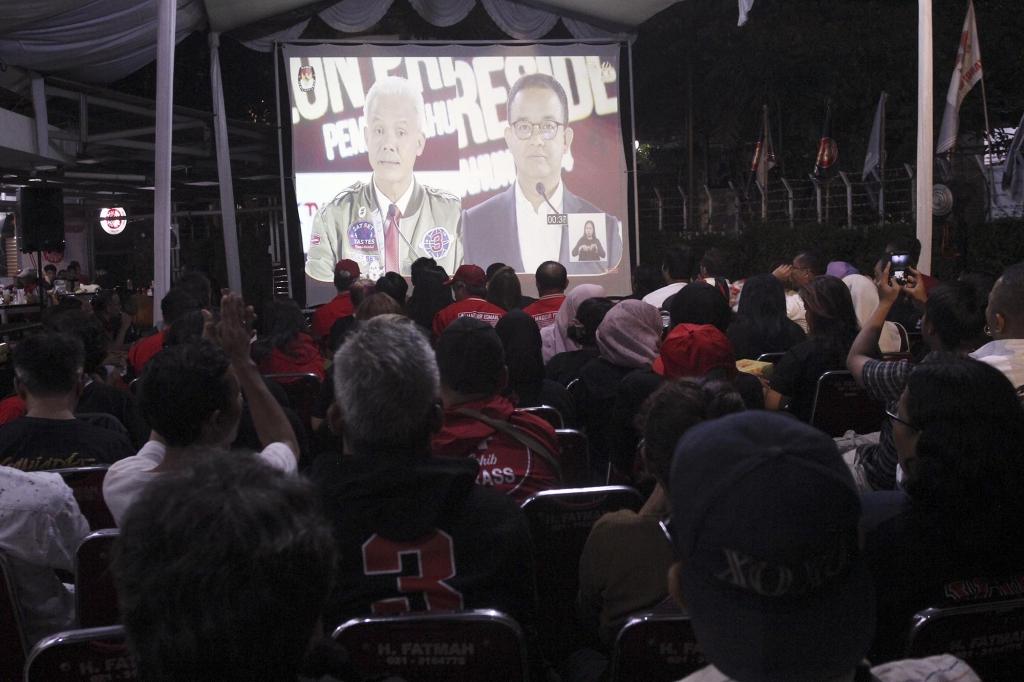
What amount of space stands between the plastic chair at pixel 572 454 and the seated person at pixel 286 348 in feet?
7.13

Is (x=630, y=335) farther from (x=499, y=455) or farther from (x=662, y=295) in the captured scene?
(x=662, y=295)

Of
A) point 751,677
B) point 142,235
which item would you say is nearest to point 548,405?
point 751,677

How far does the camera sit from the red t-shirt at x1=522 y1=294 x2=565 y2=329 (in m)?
6.63

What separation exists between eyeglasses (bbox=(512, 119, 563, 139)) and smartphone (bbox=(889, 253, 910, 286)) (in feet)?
31.4

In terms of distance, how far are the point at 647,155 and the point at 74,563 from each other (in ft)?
79.4

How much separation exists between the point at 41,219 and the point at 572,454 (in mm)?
11181

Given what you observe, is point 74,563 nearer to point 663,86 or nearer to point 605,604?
point 605,604

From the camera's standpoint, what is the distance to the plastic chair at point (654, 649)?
202cm

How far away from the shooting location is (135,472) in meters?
2.59

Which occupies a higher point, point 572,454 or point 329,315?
point 329,315

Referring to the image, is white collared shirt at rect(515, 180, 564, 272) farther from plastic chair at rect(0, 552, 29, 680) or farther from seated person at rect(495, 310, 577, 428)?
plastic chair at rect(0, 552, 29, 680)

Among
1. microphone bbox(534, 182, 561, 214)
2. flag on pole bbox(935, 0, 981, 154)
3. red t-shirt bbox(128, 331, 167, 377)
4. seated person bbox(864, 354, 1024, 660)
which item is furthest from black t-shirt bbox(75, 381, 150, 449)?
microphone bbox(534, 182, 561, 214)

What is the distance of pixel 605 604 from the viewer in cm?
237

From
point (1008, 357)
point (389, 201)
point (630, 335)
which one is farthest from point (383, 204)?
point (1008, 357)
